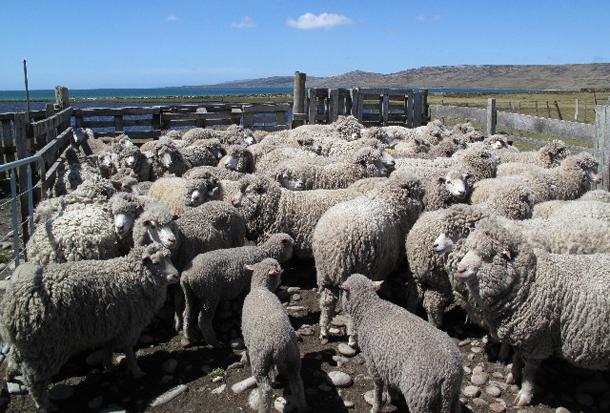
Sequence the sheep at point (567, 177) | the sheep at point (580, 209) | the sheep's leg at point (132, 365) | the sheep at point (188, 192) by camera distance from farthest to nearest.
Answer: the sheep at point (567, 177) → the sheep at point (188, 192) → the sheep at point (580, 209) → the sheep's leg at point (132, 365)

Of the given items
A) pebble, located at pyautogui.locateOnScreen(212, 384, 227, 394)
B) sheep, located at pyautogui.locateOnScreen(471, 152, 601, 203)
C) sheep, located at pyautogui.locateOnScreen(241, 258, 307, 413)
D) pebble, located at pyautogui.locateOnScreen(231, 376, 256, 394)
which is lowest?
pebble, located at pyautogui.locateOnScreen(212, 384, 227, 394)

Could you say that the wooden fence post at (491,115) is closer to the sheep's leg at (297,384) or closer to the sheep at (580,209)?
the sheep at (580,209)

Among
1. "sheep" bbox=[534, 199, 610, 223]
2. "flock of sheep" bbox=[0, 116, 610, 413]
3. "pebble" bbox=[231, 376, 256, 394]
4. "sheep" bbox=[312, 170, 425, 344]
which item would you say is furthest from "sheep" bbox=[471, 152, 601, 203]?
"pebble" bbox=[231, 376, 256, 394]

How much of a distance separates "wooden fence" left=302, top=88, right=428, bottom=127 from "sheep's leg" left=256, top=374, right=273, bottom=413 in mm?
14095

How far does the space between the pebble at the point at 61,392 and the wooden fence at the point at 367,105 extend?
13941mm

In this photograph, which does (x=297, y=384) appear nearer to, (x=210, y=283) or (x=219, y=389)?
(x=219, y=389)

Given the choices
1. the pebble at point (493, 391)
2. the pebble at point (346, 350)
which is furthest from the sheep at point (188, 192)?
the pebble at point (493, 391)

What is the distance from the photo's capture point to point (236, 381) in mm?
4508

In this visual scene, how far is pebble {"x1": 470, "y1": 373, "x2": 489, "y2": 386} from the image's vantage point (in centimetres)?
451

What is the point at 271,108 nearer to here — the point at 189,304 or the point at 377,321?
the point at 189,304

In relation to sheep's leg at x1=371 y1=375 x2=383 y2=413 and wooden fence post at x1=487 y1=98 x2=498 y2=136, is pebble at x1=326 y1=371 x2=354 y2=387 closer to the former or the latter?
sheep's leg at x1=371 y1=375 x2=383 y2=413

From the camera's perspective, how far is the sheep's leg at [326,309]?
524 centimetres

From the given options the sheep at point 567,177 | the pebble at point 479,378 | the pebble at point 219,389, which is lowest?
the pebble at point 479,378

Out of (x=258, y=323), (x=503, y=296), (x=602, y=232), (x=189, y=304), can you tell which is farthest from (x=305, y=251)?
(x=602, y=232)
